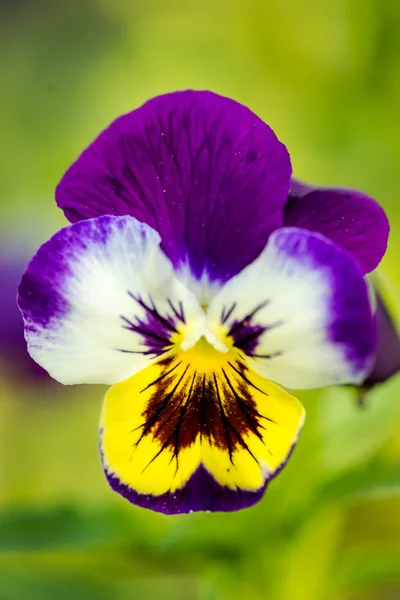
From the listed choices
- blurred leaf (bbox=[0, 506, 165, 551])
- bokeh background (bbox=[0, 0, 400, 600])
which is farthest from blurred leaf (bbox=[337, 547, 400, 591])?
blurred leaf (bbox=[0, 506, 165, 551])

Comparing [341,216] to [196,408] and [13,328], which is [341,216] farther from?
[13,328]

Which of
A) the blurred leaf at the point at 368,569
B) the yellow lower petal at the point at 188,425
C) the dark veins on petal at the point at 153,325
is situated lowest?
the blurred leaf at the point at 368,569

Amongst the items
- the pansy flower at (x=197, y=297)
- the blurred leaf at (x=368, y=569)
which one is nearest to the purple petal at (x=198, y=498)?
the pansy flower at (x=197, y=297)

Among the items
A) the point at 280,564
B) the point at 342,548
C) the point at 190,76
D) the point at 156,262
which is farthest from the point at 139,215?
the point at 190,76

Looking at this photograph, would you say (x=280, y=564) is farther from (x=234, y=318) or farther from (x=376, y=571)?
(x=234, y=318)

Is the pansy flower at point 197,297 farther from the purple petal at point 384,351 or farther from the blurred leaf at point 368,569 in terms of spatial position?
the blurred leaf at point 368,569

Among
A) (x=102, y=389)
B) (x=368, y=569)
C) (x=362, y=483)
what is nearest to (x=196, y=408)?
(x=362, y=483)
